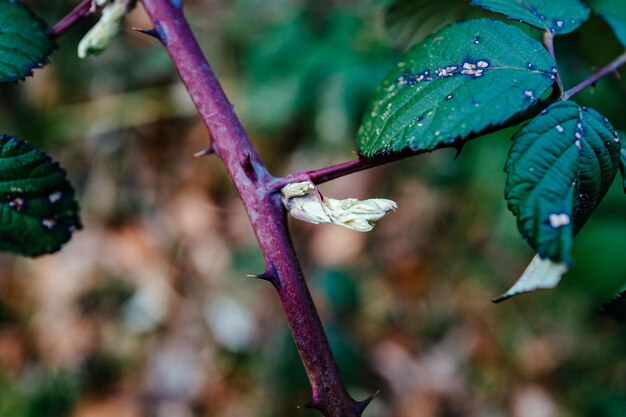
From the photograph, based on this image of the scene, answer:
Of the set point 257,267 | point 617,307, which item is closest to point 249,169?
point 617,307

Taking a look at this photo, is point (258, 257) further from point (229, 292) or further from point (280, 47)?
point (280, 47)

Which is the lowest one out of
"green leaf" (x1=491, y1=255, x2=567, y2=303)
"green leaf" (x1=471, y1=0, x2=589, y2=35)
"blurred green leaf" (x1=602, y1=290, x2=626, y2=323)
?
"blurred green leaf" (x1=602, y1=290, x2=626, y2=323)

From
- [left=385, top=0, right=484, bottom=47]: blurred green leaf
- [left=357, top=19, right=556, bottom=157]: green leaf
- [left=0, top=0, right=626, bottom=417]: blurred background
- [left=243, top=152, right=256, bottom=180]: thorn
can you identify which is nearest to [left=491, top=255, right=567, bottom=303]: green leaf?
[left=357, top=19, right=556, bottom=157]: green leaf

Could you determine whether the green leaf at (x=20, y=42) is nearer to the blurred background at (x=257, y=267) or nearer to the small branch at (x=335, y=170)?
the small branch at (x=335, y=170)

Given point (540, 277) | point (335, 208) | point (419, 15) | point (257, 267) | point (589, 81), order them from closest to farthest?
1. point (540, 277)
2. point (335, 208)
3. point (589, 81)
4. point (419, 15)
5. point (257, 267)

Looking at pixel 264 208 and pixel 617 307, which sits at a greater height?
pixel 264 208

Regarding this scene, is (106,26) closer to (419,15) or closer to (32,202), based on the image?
(32,202)

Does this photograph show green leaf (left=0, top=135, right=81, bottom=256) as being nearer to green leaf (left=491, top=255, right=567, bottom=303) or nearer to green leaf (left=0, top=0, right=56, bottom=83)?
green leaf (left=0, top=0, right=56, bottom=83)
